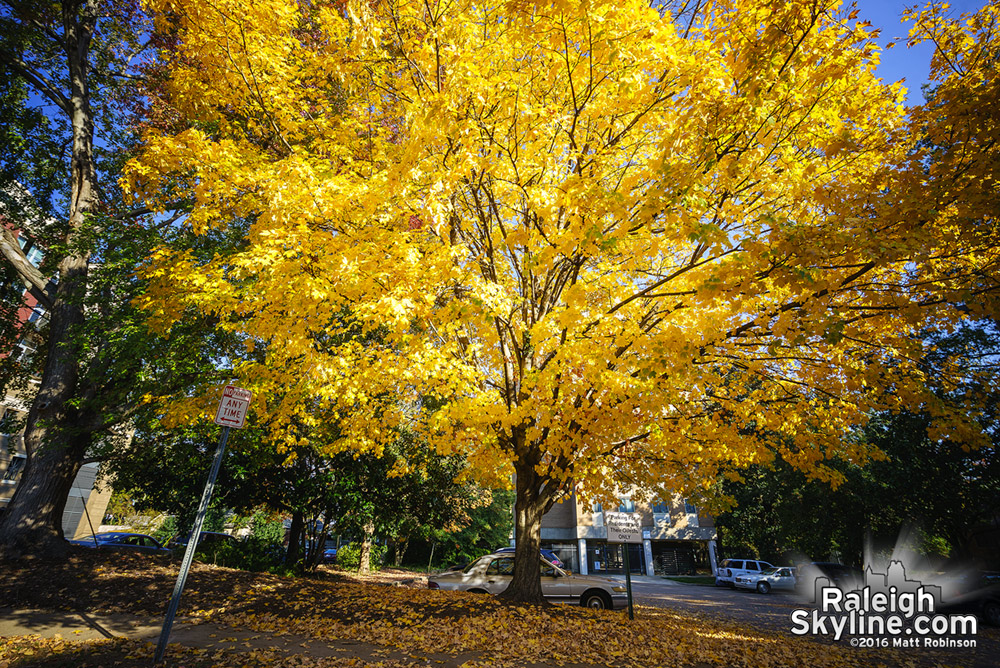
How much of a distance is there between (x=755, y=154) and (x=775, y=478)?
26010 millimetres

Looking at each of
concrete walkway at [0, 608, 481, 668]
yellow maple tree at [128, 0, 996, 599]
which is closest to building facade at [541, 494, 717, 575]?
yellow maple tree at [128, 0, 996, 599]

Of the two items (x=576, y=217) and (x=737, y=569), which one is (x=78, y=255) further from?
(x=737, y=569)

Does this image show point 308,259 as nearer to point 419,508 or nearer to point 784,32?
A: point 784,32

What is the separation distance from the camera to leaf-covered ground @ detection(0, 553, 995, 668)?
534cm

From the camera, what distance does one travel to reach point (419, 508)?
15.2 meters

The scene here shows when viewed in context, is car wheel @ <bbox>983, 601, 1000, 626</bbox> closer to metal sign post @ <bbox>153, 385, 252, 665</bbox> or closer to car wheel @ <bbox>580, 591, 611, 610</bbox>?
car wheel @ <bbox>580, 591, 611, 610</bbox>

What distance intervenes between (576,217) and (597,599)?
32.2 feet

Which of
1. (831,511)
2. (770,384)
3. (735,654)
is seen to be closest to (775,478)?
(831,511)

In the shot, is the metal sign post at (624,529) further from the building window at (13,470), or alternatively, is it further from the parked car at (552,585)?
the building window at (13,470)

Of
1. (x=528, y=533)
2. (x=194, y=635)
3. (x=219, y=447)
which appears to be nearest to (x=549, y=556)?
(x=528, y=533)

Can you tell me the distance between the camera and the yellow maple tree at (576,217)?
191 inches

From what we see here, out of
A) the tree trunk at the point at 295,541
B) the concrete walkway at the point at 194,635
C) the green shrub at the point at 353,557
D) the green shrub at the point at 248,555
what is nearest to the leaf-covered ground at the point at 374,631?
the concrete walkway at the point at 194,635

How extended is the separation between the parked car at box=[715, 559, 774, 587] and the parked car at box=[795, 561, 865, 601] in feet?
7.68

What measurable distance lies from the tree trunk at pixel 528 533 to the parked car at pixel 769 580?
19.3 m
